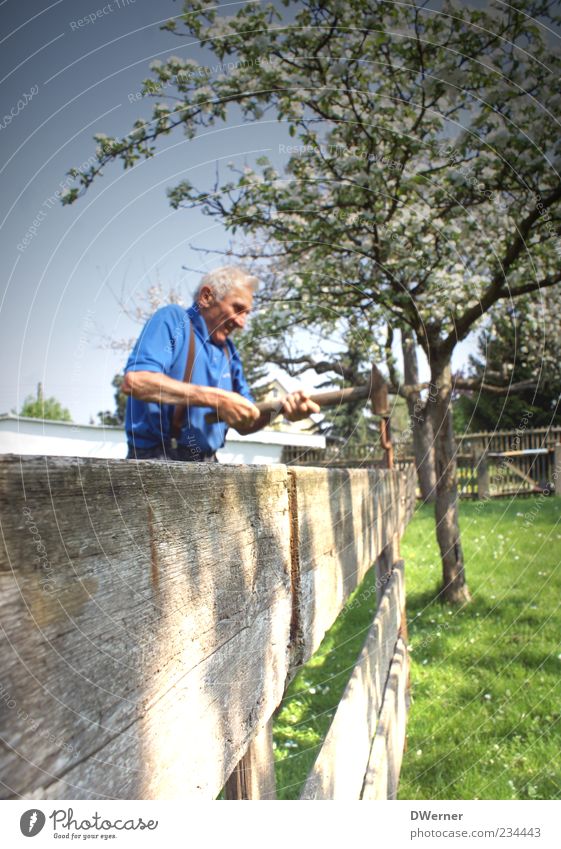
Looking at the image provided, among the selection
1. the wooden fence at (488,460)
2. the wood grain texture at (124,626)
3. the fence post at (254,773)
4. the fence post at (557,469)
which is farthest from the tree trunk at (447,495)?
the wood grain texture at (124,626)

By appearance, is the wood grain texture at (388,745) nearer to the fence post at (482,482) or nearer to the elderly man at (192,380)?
the elderly man at (192,380)

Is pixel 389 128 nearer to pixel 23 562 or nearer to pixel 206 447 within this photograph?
pixel 206 447

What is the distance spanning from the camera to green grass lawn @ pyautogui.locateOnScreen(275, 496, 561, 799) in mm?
2652

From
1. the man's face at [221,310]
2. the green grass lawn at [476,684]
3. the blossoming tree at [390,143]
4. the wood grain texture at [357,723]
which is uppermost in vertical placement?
the blossoming tree at [390,143]

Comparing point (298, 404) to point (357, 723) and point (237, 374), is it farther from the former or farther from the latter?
point (357, 723)

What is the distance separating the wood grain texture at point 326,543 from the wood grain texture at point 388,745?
1.70ft

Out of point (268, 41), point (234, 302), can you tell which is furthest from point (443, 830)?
point (268, 41)

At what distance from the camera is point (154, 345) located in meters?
1.83

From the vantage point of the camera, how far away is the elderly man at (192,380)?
181cm

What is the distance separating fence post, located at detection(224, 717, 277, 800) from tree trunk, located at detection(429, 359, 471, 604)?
3.99 metres

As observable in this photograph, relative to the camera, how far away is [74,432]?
145cm

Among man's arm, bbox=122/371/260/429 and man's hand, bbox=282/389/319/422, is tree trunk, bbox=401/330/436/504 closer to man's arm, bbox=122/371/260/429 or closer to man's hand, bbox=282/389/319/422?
man's hand, bbox=282/389/319/422

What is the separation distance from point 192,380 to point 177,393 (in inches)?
8.1

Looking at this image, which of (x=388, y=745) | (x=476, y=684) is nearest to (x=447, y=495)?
(x=476, y=684)
